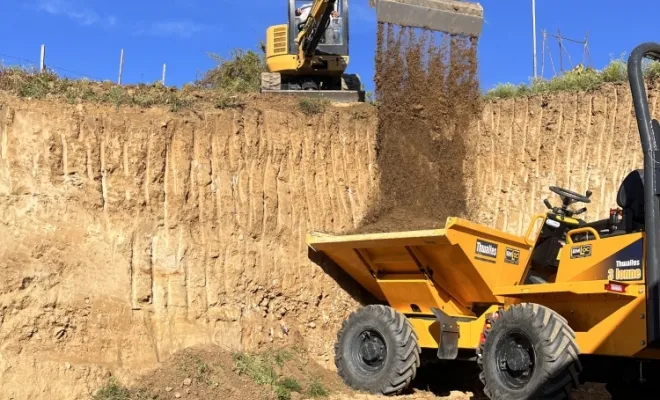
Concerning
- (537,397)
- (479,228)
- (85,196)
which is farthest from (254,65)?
(537,397)

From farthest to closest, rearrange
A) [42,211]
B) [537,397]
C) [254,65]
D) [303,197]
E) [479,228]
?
[254,65] → [303,197] → [42,211] → [479,228] → [537,397]

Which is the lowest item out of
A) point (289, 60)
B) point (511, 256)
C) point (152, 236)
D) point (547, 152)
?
point (511, 256)

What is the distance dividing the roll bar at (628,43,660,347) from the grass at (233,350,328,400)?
13.7 ft

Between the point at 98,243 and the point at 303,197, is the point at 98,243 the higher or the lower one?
the lower one

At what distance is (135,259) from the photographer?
30.5 feet

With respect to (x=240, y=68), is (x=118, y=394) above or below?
below

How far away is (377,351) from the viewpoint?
30.2 ft

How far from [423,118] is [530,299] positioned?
546 centimetres

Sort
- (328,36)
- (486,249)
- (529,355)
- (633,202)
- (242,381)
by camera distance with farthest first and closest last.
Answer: (328,36) < (242,381) < (486,249) < (529,355) < (633,202)

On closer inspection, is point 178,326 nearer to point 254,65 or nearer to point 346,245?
point 346,245

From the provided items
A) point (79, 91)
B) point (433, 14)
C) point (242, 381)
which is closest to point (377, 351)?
point (242, 381)

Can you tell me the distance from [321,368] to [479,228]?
3.28m

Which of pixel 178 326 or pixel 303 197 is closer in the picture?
pixel 178 326

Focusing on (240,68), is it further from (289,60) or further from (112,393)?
(112,393)
